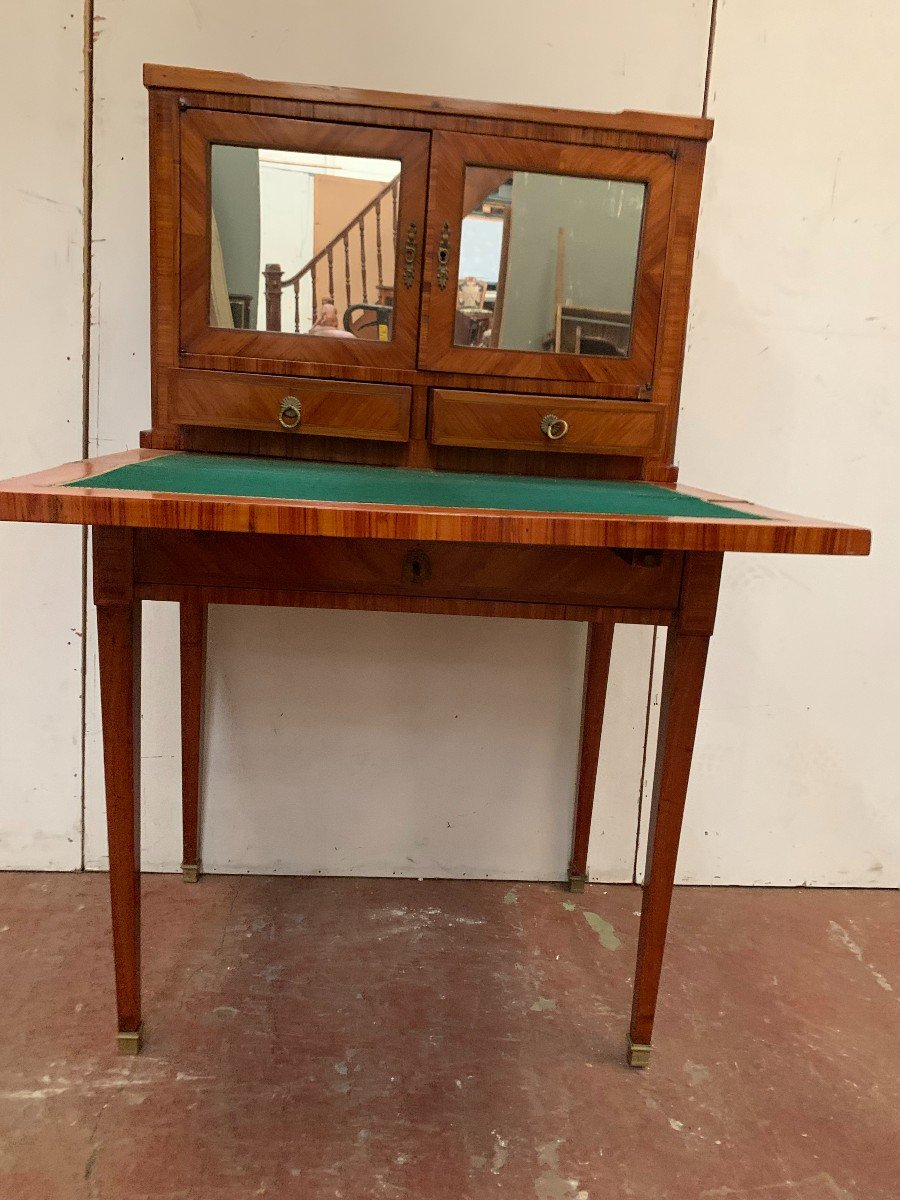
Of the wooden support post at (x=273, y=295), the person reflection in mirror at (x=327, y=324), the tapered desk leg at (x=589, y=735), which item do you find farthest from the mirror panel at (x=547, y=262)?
the tapered desk leg at (x=589, y=735)

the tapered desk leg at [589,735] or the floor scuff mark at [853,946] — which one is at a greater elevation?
the tapered desk leg at [589,735]

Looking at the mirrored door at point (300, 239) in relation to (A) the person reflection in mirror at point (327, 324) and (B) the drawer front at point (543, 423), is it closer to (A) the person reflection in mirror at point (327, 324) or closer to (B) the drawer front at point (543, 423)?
(A) the person reflection in mirror at point (327, 324)

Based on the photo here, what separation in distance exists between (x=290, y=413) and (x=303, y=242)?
0.29 meters

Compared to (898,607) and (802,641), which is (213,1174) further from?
(898,607)

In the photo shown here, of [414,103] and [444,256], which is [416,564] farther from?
[414,103]

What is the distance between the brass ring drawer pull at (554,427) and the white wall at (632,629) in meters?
0.48

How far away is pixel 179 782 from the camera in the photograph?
6.27 feet

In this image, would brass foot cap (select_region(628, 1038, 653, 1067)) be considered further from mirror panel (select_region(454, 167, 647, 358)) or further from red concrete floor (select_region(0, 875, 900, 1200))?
mirror panel (select_region(454, 167, 647, 358))

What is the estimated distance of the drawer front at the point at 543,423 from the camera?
1.45 m

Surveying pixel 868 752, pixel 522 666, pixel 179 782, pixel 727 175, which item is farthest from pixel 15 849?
pixel 727 175

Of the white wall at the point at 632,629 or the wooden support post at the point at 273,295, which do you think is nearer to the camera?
the wooden support post at the point at 273,295

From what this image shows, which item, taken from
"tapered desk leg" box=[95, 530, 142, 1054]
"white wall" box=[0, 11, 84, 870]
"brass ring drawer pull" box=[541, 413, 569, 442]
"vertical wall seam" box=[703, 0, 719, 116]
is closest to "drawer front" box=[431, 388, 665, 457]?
"brass ring drawer pull" box=[541, 413, 569, 442]

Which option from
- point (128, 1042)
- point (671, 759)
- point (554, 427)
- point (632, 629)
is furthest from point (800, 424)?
point (128, 1042)

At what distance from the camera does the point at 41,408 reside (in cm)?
173
